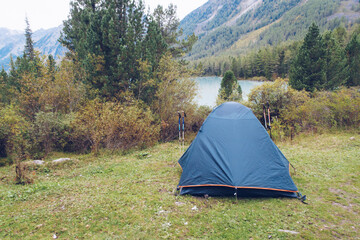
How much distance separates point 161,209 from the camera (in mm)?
4664

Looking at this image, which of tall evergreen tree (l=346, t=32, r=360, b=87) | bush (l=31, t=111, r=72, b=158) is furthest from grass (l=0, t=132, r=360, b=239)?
tall evergreen tree (l=346, t=32, r=360, b=87)

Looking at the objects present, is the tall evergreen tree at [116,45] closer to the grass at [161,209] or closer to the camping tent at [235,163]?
the grass at [161,209]

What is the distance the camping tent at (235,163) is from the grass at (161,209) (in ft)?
0.88

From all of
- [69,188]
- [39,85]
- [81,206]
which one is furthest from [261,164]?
[39,85]

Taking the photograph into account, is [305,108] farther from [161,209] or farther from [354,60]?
[354,60]

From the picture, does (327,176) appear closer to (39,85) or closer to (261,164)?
(261,164)

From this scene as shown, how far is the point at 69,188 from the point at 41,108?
8.47m

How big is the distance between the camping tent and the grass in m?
0.27

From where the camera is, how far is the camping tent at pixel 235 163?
5.04 m

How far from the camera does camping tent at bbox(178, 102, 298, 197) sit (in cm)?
504

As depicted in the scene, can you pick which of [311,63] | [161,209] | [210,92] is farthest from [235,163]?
[210,92]

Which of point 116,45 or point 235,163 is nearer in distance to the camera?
point 235,163

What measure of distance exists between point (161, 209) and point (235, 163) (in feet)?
7.13

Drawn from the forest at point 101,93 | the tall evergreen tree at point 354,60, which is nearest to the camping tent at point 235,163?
the forest at point 101,93
